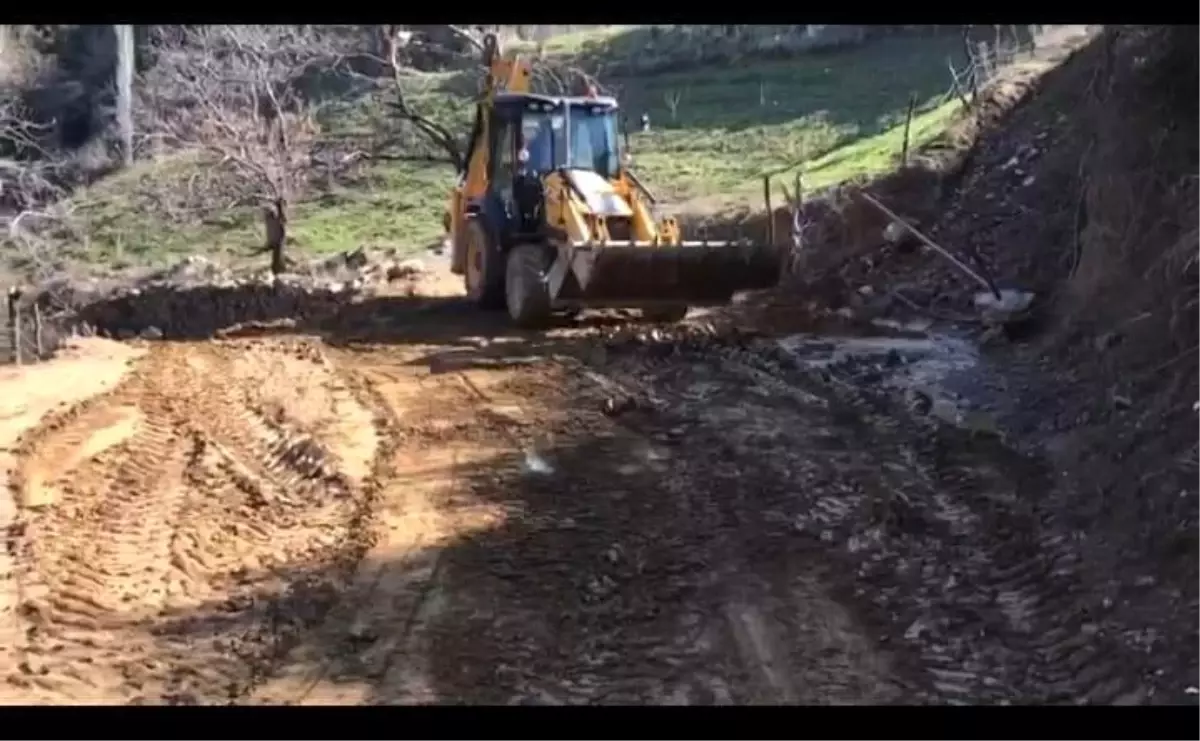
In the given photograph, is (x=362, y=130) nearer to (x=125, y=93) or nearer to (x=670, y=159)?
(x=125, y=93)

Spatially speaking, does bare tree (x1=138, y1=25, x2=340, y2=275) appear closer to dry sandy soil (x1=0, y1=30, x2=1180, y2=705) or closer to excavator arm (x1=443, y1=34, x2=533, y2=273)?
excavator arm (x1=443, y1=34, x2=533, y2=273)

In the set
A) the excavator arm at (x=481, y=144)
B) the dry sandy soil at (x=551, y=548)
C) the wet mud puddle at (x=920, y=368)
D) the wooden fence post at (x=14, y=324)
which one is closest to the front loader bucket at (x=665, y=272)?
the wet mud puddle at (x=920, y=368)

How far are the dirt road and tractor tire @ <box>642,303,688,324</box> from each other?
300 centimetres

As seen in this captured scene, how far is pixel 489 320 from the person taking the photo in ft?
52.7

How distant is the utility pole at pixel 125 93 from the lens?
97.7ft

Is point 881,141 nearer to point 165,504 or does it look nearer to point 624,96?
point 624,96

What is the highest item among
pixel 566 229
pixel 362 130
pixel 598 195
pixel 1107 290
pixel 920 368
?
pixel 598 195

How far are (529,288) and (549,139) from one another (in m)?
1.71

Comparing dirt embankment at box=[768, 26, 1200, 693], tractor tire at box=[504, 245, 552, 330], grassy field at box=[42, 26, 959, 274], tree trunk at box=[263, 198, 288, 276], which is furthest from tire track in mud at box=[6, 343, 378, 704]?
grassy field at box=[42, 26, 959, 274]

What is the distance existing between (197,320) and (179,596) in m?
13.7

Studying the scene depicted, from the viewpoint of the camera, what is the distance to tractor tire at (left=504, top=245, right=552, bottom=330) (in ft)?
48.2

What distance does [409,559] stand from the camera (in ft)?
23.8

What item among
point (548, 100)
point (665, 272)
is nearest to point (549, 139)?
point (548, 100)

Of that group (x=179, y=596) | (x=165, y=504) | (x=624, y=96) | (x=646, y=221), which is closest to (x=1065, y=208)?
(x=646, y=221)
